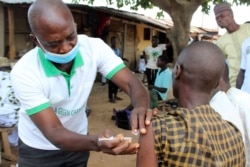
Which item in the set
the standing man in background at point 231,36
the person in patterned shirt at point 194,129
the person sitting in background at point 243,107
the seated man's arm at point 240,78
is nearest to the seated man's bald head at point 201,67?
the person in patterned shirt at point 194,129

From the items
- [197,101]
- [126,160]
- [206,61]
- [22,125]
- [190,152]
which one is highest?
[206,61]

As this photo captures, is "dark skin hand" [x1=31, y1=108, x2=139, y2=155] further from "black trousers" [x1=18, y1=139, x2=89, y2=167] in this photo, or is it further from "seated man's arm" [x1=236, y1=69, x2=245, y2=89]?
"seated man's arm" [x1=236, y1=69, x2=245, y2=89]

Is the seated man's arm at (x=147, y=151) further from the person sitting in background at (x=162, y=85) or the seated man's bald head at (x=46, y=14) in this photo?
the person sitting in background at (x=162, y=85)

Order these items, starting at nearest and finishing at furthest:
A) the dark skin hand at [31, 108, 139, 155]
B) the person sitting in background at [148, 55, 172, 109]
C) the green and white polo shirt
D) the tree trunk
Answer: the dark skin hand at [31, 108, 139, 155] → the green and white polo shirt → the person sitting in background at [148, 55, 172, 109] → the tree trunk

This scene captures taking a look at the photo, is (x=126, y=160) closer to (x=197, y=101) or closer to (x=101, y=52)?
(x=101, y=52)

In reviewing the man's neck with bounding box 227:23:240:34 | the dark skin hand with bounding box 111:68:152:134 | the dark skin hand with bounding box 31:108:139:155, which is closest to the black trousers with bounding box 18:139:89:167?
the dark skin hand with bounding box 31:108:139:155

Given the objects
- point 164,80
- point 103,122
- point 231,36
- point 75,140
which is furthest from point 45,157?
point 103,122

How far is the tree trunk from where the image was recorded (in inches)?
363

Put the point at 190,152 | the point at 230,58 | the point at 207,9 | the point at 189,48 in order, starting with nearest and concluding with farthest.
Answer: the point at 190,152 → the point at 189,48 → the point at 230,58 → the point at 207,9

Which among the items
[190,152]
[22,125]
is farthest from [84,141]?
[22,125]

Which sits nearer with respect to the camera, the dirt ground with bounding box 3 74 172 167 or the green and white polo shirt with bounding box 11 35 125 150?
the green and white polo shirt with bounding box 11 35 125 150

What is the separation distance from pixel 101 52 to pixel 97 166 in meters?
2.71

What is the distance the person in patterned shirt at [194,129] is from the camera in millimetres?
1345

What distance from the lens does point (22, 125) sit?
6.55 ft
